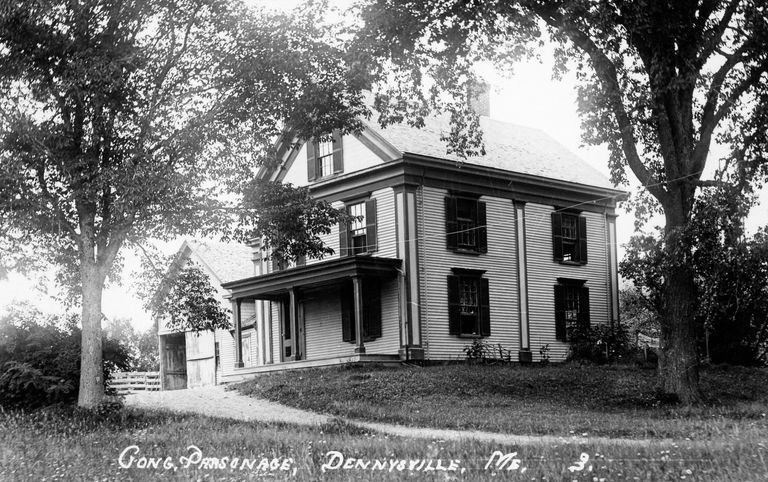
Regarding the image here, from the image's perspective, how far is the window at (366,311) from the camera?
3088 centimetres

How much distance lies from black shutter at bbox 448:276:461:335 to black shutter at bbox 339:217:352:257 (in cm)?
344

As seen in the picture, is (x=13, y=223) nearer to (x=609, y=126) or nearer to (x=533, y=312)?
(x=609, y=126)

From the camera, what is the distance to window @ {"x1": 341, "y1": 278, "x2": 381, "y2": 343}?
30.9 m

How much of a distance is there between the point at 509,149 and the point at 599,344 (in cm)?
776

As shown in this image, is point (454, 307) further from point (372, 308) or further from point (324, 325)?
point (324, 325)

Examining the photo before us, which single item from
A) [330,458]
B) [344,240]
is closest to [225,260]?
[344,240]

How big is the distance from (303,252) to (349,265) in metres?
7.12

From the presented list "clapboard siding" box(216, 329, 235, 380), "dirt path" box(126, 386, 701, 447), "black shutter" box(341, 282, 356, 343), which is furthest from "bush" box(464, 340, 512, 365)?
"clapboard siding" box(216, 329, 235, 380)

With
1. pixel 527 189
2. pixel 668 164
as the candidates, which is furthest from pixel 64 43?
pixel 527 189

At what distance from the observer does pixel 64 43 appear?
19.5 metres

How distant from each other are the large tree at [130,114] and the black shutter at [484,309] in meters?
11.4

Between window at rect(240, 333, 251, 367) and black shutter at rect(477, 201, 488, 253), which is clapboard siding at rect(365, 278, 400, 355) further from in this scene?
window at rect(240, 333, 251, 367)

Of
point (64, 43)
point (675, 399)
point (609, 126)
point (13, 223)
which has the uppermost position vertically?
point (64, 43)

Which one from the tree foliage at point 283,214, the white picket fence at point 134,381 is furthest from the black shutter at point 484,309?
the white picket fence at point 134,381
